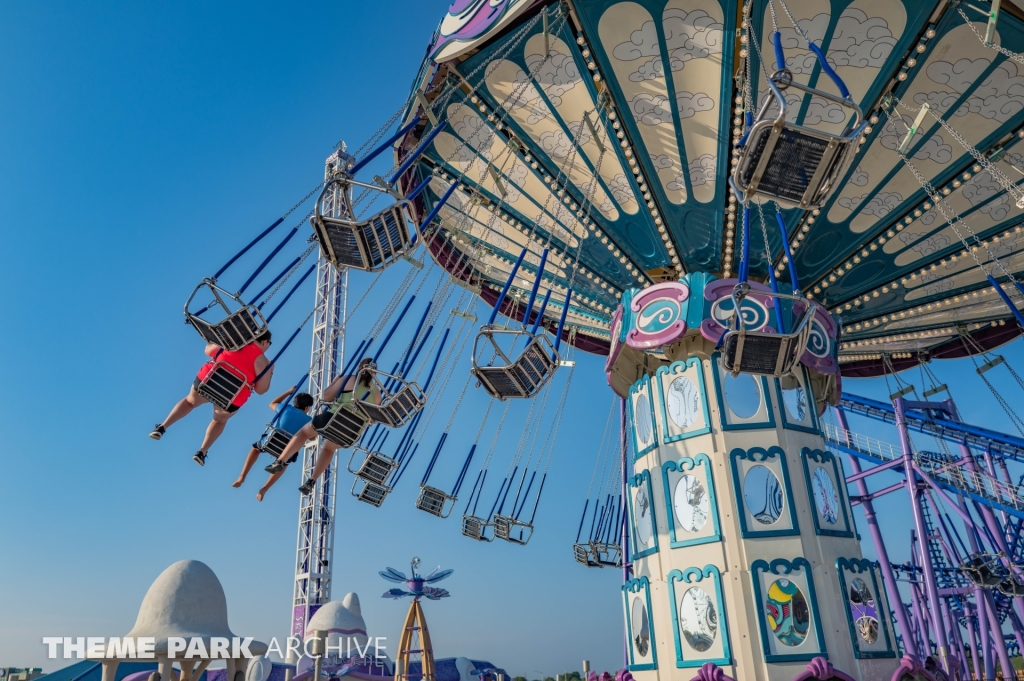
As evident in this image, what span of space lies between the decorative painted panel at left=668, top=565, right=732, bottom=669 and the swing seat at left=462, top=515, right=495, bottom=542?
170 inches

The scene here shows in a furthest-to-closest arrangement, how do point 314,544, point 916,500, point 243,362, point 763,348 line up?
point 314,544
point 916,500
point 243,362
point 763,348

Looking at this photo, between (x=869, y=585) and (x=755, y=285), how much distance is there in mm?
3433

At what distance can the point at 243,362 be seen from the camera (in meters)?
7.20

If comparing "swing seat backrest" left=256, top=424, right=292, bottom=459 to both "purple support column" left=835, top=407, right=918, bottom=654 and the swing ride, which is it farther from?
"purple support column" left=835, top=407, right=918, bottom=654

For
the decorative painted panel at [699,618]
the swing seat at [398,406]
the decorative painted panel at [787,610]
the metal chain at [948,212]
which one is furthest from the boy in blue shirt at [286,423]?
the metal chain at [948,212]

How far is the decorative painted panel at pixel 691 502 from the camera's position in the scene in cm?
759

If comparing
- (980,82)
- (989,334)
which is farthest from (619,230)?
(989,334)

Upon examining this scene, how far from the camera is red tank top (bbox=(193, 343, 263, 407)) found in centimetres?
703

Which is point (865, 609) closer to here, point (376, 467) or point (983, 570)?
point (376, 467)

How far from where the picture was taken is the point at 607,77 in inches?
300

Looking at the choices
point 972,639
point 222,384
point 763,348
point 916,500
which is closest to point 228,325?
point 222,384

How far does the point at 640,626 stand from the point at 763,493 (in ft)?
6.64

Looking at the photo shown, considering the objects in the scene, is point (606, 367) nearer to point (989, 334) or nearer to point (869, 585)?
point (869, 585)

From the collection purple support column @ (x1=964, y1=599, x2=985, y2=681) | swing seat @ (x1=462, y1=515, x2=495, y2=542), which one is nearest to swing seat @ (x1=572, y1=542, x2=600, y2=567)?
swing seat @ (x1=462, y1=515, x2=495, y2=542)
